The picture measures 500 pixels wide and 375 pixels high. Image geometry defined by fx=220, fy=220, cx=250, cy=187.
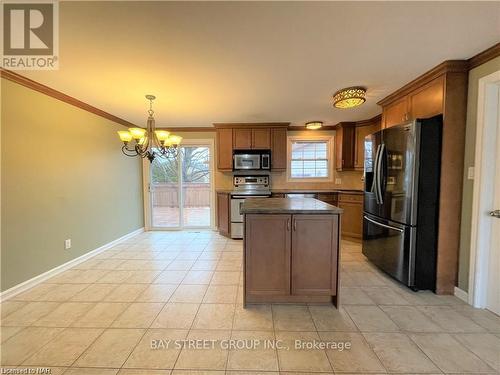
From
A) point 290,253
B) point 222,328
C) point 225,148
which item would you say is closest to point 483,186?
point 290,253

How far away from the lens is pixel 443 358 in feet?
4.93

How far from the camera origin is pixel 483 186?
6.59 feet

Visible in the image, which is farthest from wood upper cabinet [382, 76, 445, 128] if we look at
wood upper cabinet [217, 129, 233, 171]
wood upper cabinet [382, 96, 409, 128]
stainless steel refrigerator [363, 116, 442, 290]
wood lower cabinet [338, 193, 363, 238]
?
wood upper cabinet [217, 129, 233, 171]

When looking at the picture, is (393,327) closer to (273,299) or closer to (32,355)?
(273,299)

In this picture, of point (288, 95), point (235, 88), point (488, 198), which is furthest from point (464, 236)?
point (235, 88)

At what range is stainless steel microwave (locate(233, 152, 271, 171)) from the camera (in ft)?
15.3

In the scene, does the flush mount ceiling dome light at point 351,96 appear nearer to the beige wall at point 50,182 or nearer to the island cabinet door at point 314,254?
the island cabinet door at point 314,254

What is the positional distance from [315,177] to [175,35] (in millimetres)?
4040

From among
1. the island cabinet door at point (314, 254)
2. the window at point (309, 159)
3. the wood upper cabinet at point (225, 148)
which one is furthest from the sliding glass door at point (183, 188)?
the island cabinet door at point (314, 254)

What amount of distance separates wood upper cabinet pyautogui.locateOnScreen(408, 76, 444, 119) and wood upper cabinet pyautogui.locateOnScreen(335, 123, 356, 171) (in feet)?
6.20

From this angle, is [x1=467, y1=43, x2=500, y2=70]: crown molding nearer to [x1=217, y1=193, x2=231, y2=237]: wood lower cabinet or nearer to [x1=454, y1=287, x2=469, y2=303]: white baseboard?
[x1=454, y1=287, x2=469, y2=303]: white baseboard

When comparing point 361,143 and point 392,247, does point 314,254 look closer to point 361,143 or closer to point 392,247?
point 392,247

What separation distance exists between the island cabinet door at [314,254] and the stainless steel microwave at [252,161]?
2698 millimetres

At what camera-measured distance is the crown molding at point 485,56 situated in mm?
1873
